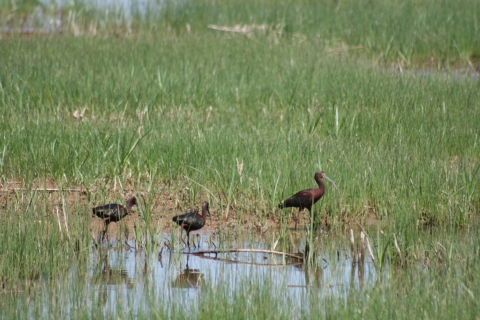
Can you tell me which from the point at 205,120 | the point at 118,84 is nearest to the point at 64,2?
the point at 118,84

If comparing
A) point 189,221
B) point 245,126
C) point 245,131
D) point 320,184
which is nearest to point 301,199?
point 320,184

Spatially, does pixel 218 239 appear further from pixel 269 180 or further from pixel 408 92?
pixel 408 92

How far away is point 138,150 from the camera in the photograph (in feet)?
27.9

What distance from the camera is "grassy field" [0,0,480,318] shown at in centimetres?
661

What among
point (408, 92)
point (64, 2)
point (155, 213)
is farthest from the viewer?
point (64, 2)

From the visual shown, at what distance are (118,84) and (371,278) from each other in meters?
5.84

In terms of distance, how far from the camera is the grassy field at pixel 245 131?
661 cm

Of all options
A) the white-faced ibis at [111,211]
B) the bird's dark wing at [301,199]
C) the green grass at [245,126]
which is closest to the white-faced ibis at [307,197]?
the bird's dark wing at [301,199]

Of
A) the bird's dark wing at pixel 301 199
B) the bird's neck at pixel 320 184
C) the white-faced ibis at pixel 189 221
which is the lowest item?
the white-faced ibis at pixel 189 221

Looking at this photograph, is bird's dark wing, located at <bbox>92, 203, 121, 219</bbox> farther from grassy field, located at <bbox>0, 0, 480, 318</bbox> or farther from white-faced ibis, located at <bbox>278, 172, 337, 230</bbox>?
white-faced ibis, located at <bbox>278, 172, 337, 230</bbox>

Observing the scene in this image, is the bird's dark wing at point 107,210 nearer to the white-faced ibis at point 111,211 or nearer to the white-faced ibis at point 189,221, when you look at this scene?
the white-faced ibis at point 111,211

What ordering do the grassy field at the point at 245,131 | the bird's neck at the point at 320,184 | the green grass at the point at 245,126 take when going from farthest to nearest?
1. the green grass at the point at 245,126
2. the bird's neck at the point at 320,184
3. the grassy field at the point at 245,131

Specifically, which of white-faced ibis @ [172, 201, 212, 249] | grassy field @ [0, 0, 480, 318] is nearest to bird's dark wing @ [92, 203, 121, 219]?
grassy field @ [0, 0, 480, 318]

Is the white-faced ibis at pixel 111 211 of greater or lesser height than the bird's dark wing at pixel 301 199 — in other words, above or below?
below
